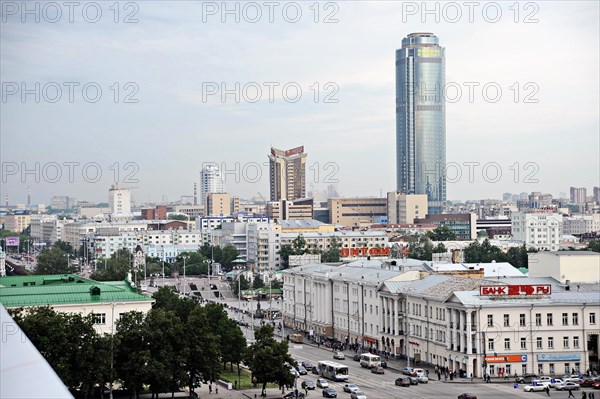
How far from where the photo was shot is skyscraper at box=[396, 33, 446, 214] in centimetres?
18375

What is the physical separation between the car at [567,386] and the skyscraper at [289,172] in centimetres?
12223

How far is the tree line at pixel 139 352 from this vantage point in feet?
78.3

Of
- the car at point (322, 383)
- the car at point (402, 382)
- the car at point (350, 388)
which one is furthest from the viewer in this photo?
the car at point (402, 382)

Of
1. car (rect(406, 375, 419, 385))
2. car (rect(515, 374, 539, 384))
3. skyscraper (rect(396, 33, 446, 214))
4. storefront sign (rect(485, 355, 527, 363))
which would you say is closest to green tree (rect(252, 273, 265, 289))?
storefront sign (rect(485, 355, 527, 363))

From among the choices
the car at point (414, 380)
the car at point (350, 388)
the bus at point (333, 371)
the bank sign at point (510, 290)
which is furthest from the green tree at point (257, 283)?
the car at point (350, 388)

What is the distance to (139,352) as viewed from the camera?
25.3 metres

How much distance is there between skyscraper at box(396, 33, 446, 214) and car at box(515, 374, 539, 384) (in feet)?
494

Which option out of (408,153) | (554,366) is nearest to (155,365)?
(554,366)

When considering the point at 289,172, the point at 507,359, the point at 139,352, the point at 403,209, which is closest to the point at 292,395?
the point at 139,352

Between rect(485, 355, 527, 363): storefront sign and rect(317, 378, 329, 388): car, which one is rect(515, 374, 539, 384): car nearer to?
rect(485, 355, 527, 363): storefront sign

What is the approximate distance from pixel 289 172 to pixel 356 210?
1498 cm

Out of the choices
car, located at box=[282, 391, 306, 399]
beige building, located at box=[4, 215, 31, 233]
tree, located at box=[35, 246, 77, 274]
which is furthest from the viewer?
beige building, located at box=[4, 215, 31, 233]

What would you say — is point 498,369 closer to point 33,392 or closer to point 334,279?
point 334,279

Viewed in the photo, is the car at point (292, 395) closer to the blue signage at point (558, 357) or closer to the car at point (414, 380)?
the car at point (414, 380)
